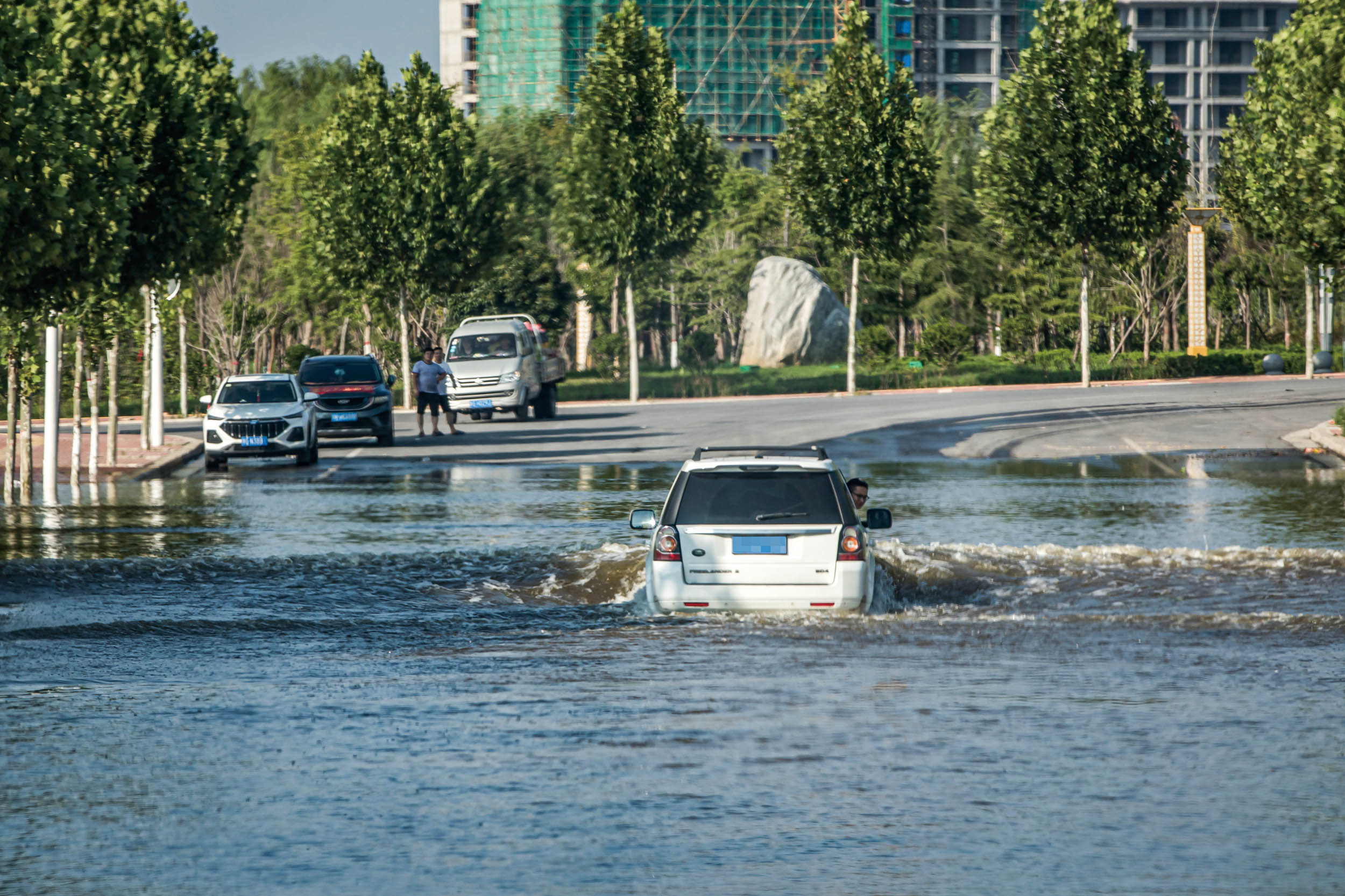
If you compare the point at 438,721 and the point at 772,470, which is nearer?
the point at 438,721

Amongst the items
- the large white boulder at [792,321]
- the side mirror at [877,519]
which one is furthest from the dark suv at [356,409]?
the large white boulder at [792,321]

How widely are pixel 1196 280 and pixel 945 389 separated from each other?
15.0 metres

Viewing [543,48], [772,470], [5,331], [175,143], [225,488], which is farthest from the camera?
[543,48]

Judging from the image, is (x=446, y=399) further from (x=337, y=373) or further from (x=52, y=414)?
(x=52, y=414)

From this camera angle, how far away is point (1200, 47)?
16000 cm

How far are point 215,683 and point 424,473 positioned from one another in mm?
18226

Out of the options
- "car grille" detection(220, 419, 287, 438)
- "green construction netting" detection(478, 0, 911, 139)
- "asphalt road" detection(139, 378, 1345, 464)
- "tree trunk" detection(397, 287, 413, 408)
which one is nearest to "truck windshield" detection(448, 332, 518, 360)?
"asphalt road" detection(139, 378, 1345, 464)

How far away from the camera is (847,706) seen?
9.54 metres

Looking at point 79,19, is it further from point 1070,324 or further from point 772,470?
point 1070,324

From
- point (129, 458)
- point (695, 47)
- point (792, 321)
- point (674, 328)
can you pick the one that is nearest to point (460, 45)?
point (695, 47)

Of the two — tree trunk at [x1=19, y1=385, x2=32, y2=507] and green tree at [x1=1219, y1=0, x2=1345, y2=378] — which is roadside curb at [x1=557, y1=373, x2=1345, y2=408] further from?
tree trunk at [x1=19, y1=385, x2=32, y2=507]

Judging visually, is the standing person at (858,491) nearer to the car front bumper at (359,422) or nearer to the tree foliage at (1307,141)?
the tree foliage at (1307,141)

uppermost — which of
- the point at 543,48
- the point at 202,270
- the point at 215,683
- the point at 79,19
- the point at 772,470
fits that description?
the point at 543,48

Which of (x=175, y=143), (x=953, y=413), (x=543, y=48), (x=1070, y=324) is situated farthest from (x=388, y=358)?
(x=543, y=48)
